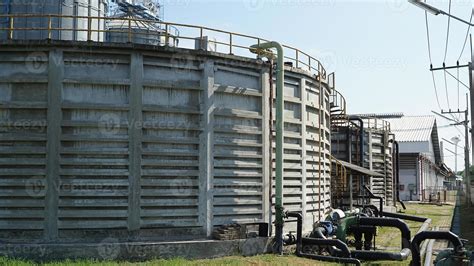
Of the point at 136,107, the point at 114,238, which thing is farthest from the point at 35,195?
the point at 136,107

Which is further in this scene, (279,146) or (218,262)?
(279,146)

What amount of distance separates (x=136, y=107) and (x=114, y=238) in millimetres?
3507

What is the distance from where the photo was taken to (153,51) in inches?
515

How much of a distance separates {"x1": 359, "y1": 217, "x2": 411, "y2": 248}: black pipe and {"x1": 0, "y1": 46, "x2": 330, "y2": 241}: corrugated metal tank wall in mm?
4167

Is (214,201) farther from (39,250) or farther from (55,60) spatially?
(55,60)

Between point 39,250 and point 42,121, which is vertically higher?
point 42,121

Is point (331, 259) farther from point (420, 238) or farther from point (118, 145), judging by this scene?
point (118, 145)

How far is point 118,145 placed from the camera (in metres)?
12.7

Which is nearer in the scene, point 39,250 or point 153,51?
point 39,250

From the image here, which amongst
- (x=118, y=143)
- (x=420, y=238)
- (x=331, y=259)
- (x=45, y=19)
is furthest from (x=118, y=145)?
(x=420, y=238)

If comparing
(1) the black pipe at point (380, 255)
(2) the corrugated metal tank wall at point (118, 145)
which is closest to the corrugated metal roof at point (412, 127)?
(1) the black pipe at point (380, 255)

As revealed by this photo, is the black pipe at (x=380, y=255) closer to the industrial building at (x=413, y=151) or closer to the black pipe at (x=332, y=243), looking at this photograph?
the black pipe at (x=332, y=243)

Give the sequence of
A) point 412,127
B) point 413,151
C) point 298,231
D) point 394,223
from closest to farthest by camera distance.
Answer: point 298,231 → point 394,223 → point 413,151 → point 412,127

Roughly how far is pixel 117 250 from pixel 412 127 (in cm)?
5263
